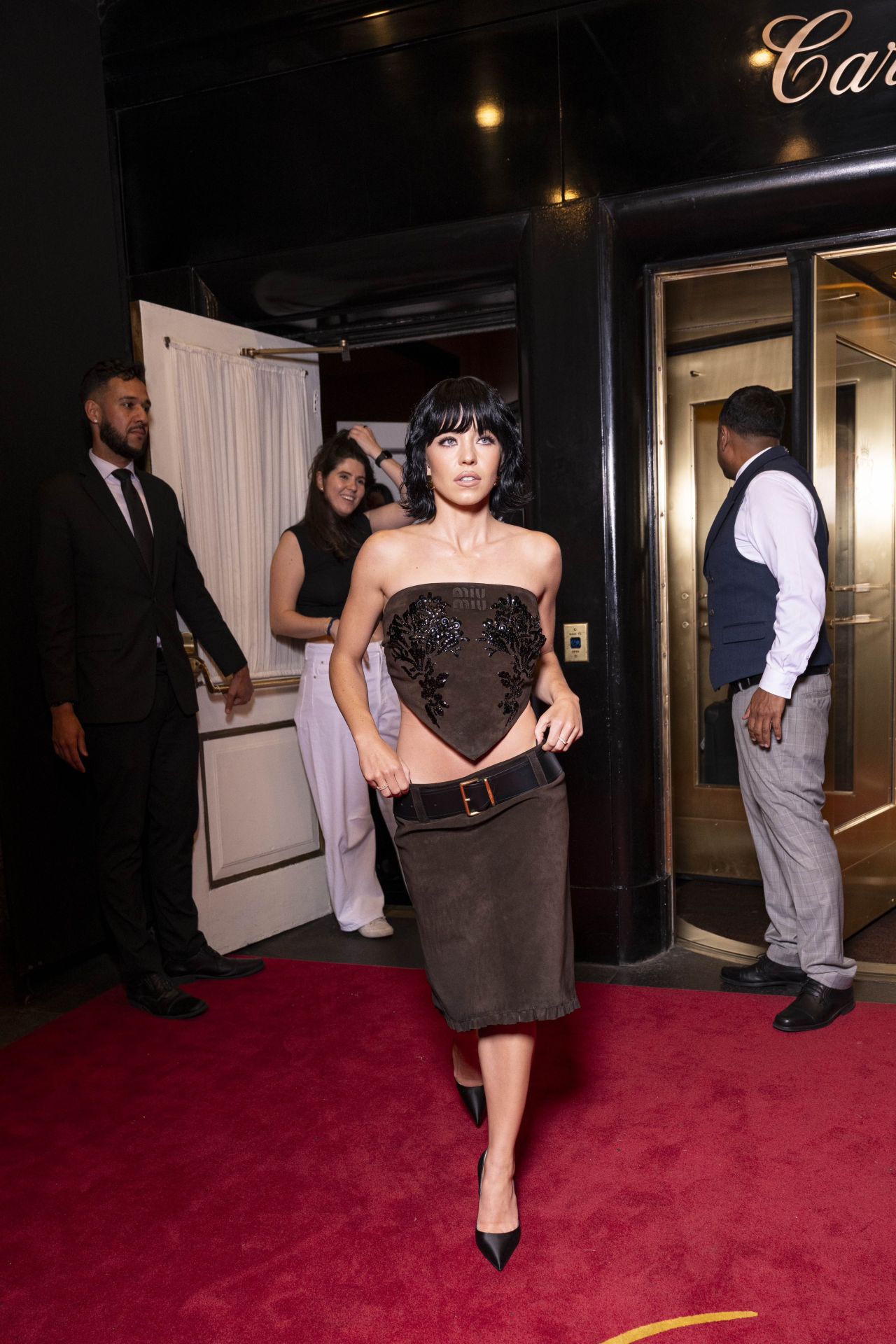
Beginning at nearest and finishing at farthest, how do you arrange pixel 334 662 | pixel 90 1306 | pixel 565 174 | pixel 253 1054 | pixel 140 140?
pixel 90 1306
pixel 334 662
pixel 253 1054
pixel 565 174
pixel 140 140

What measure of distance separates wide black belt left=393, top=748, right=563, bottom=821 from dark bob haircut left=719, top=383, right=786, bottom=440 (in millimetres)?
1646

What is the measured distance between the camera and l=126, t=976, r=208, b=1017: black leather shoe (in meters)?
3.42

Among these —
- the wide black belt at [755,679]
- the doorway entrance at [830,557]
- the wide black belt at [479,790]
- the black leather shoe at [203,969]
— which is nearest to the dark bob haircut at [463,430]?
the wide black belt at [479,790]

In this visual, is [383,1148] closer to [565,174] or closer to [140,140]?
[565,174]

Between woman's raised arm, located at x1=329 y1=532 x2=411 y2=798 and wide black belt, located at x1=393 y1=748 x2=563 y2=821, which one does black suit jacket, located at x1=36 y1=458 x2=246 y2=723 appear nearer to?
woman's raised arm, located at x1=329 y1=532 x2=411 y2=798

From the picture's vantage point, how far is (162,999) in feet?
11.3

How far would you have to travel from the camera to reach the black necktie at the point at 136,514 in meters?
3.58

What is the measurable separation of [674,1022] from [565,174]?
2781 mm

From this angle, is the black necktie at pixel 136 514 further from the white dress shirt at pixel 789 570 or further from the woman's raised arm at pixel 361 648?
the white dress shirt at pixel 789 570

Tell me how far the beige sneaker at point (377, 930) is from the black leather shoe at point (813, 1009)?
1.59 m

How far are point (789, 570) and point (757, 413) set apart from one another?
0.56 metres

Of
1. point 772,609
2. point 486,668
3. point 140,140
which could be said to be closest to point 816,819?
point 772,609

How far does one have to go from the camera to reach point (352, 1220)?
7.38 feet

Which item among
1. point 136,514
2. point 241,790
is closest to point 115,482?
point 136,514
